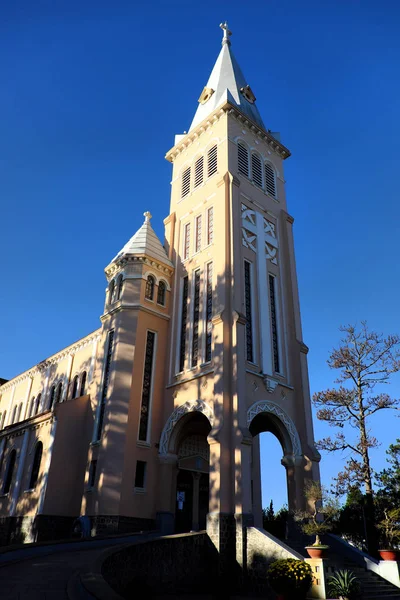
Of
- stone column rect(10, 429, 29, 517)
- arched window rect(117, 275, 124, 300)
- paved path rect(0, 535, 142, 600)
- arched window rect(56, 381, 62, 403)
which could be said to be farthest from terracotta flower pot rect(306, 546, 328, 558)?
arched window rect(56, 381, 62, 403)

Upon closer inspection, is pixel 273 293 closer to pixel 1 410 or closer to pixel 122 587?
pixel 122 587

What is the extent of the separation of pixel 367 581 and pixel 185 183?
22329 mm

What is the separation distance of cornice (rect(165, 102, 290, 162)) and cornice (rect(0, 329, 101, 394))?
12.8 metres

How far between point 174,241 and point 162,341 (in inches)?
250

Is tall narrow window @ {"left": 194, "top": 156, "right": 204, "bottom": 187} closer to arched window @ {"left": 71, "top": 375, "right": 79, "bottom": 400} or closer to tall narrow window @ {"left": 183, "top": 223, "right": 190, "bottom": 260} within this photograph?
tall narrow window @ {"left": 183, "top": 223, "right": 190, "bottom": 260}

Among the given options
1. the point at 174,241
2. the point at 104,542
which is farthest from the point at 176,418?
the point at 174,241

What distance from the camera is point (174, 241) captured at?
27.3 metres

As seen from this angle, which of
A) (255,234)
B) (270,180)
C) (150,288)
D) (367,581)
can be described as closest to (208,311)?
(150,288)

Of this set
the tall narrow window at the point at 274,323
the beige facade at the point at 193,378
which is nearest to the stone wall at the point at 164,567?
the beige facade at the point at 193,378

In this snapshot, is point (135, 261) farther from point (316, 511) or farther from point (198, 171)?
point (316, 511)

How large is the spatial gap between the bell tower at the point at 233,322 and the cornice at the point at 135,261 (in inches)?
24.9

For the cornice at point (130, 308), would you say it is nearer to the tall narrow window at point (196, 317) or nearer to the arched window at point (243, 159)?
the tall narrow window at point (196, 317)

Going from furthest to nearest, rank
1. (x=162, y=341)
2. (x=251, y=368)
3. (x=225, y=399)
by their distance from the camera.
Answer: (x=162, y=341) → (x=251, y=368) → (x=225, y=399)

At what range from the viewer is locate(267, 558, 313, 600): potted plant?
12.2 metres
